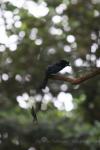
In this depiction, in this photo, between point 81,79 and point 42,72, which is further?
point 42,72

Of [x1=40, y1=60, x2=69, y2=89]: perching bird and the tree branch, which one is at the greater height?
[x1=40, y1=60, x2=69, y2=89]: perching bird

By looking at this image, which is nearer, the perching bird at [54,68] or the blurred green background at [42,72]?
the perching bird at [54,68]

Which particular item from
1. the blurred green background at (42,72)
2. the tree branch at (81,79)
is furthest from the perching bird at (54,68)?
the blurred green background at (42,72)

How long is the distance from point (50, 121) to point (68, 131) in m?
0.26

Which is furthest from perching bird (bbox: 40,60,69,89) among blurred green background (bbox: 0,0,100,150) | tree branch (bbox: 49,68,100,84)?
blurred green background (bbox: 0,0,100,150)

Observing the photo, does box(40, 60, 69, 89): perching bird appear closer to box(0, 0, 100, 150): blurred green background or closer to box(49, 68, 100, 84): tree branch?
box(49, 68, 100, 84): tree branch

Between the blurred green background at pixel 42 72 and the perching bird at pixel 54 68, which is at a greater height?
the blurred green background at pixel 42 72

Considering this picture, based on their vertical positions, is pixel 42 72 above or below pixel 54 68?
above

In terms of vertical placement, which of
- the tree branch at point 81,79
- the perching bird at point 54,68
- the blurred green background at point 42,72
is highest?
the blurred green background at point 42,72

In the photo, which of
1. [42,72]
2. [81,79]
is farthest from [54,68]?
[42,72]

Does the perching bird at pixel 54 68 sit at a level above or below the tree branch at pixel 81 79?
above

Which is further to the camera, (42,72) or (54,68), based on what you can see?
(42,72)

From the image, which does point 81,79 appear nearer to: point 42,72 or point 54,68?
point 54,68

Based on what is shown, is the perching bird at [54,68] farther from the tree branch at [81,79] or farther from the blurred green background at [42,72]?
the blurred green background at [42,72]
